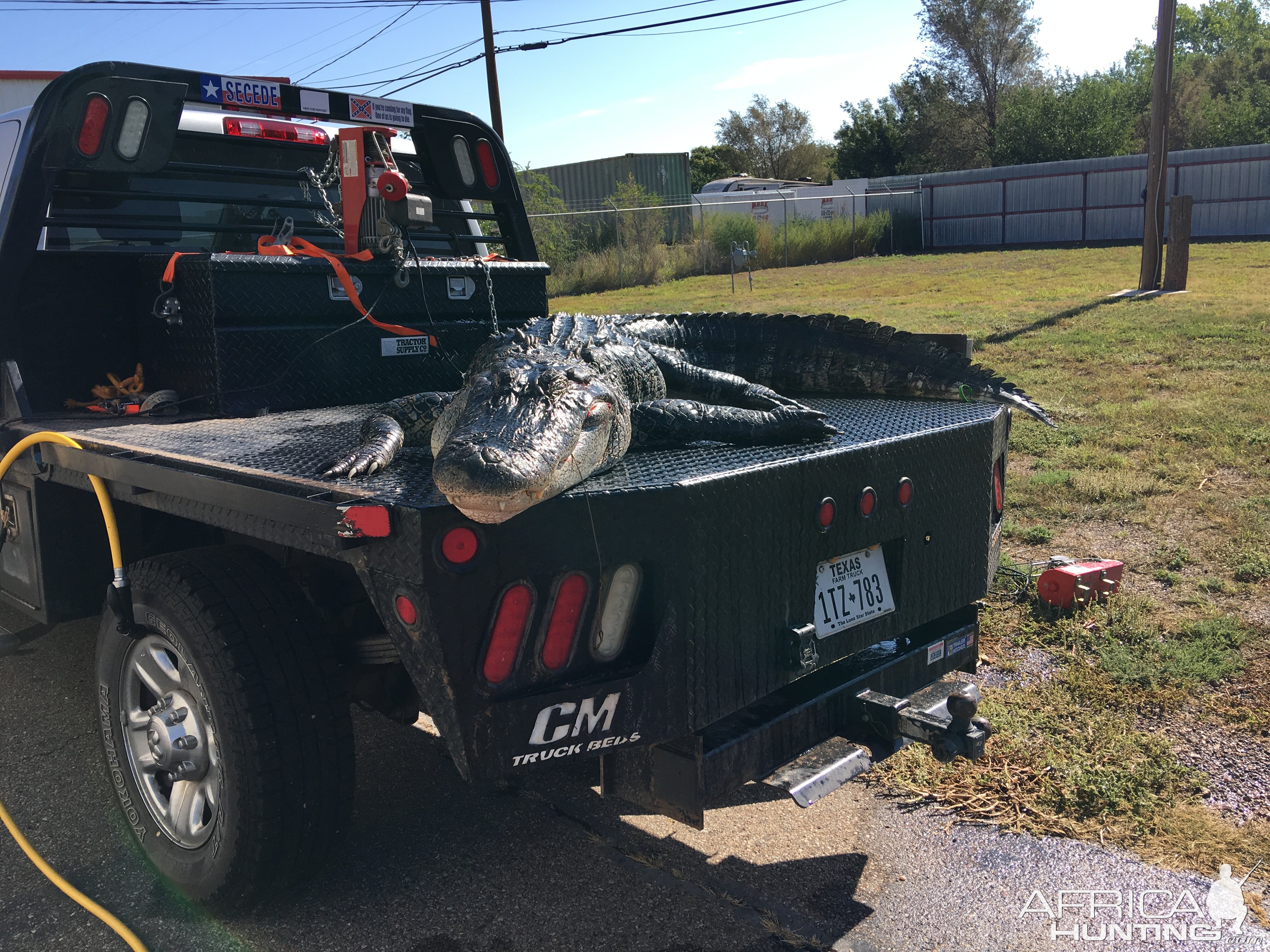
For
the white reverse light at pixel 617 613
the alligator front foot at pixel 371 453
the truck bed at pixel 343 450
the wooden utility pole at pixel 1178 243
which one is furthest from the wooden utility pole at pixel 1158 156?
the white reverse light at pixel 617 613

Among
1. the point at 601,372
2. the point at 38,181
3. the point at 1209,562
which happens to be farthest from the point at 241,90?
the point at 1209,562

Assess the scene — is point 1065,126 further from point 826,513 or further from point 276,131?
point 826,513

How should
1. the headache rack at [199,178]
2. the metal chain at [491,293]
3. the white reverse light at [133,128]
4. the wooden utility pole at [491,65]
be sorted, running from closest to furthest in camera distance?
the headache rack at [199,178] → the white reverse light at [133,128] → the metal chain at [491,293] → the wooden utility pole at [491,65]

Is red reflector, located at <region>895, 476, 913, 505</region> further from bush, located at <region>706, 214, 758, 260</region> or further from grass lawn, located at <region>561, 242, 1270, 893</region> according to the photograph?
bush, located at <region>706, 214, 758, 260</region>

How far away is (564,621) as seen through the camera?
215cm

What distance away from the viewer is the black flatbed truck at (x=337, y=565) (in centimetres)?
210

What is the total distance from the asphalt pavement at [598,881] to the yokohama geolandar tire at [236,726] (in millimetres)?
211

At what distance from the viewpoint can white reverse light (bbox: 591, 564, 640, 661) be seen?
2.20m

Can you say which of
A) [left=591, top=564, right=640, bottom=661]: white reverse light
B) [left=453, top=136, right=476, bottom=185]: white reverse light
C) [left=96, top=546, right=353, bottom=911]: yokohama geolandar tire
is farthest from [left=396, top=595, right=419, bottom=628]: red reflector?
[left=453, top=136, right=476, bottom=185]: white reverse light

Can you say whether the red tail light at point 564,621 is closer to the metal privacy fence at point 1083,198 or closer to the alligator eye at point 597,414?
the alligator eye at point 597,414

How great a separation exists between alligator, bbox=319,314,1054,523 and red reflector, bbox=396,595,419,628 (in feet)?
0.72

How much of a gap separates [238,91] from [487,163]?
145 cm

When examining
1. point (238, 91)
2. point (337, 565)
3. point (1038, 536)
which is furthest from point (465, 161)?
point (1038, 536)

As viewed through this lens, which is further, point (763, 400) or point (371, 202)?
point (371, 202)
